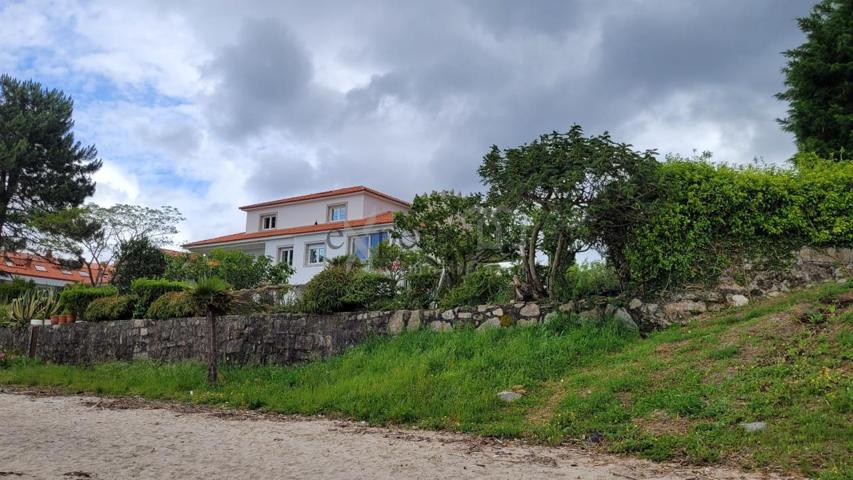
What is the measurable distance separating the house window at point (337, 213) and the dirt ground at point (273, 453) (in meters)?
26.8

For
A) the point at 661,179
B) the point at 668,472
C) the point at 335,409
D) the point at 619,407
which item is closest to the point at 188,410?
the point at 335,409

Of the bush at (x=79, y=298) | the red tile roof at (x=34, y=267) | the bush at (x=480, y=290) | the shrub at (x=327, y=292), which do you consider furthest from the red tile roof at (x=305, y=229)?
the bush at (x=480, y=290)

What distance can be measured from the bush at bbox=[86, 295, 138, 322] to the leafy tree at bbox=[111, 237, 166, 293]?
8797mm

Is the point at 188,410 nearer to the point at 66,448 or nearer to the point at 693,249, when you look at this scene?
the point at 66,448

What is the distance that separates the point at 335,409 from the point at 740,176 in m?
7.55

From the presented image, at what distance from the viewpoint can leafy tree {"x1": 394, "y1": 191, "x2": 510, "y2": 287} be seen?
12.1 m

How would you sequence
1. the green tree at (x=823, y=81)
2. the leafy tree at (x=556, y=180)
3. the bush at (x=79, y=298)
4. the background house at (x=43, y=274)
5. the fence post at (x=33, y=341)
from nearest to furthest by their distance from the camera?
the leafy tree at (x=556, y=180), the green tree at (x=823, y=81), the fence post at (x=33, y=341), the bush at (x=79, y=298), the background house at (x=43, y=274)

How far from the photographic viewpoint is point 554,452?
19.3 ft

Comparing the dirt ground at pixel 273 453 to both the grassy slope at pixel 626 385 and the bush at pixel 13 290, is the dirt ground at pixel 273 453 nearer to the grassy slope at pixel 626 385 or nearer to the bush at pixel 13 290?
the grassy slope at pixel 626 385

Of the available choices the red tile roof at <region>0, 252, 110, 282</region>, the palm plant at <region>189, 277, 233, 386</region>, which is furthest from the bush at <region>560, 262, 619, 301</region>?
the red tile roof at <region>0, 252, 110, 282</region>

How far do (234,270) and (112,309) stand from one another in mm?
5241

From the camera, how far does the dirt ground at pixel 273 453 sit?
4.95 metres

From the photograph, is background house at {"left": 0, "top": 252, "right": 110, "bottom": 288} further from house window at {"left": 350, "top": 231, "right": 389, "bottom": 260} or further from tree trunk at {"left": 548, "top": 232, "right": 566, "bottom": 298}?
tree trunk at {"left": 548, "top": 232, "right": 566, "bottom": 298}

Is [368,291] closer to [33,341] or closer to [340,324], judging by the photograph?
[340,324]
